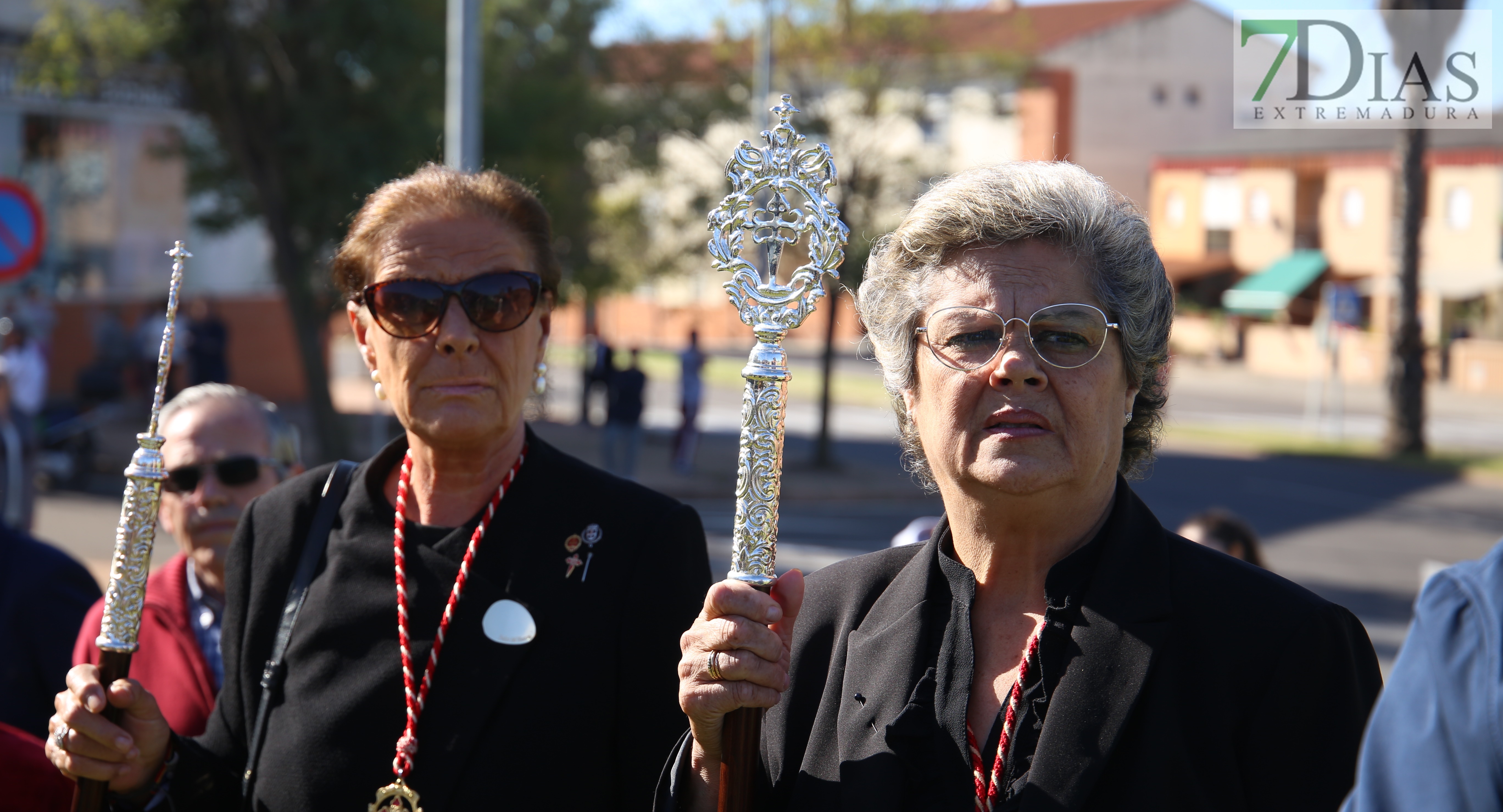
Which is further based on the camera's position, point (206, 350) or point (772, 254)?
point (206, 350)

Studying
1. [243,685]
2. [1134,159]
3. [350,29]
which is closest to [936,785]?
[243,685]

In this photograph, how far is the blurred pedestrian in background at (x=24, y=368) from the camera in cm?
1261

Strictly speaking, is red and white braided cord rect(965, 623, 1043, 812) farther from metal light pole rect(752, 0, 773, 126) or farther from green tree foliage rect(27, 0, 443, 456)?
metal light pole rect(752, 0, 773, 126)

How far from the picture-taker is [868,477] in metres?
19.2

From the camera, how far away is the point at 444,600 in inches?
106

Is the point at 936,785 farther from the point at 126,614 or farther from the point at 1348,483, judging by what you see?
the point at 1348,483

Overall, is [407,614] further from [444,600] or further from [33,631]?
[33,631]

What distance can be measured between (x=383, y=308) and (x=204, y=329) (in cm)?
1826

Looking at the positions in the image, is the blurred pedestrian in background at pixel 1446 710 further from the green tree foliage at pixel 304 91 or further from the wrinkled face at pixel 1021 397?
the green tree foliage at pixel 304 91

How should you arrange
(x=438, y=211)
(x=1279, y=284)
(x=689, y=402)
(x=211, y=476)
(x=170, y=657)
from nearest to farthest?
1. (x=438, y=211)
2. (x=170, y=657)
3. (x=211, y=476)
4. (x=689, y=402)
5. (x=1279, y=284)

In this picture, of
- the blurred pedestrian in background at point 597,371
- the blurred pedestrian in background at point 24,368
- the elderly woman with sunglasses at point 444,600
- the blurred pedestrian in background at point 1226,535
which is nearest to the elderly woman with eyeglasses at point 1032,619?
the elderly woman with sunglasses at point 444,600

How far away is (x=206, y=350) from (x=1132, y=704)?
19435mm

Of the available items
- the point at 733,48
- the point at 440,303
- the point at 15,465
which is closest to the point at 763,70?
the point at 733,48

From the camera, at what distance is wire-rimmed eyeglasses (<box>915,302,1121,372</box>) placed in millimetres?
2236
